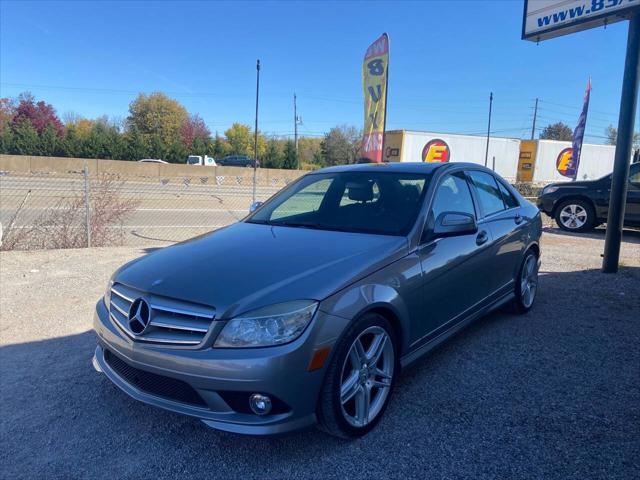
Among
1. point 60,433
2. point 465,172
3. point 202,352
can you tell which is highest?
point 465,172

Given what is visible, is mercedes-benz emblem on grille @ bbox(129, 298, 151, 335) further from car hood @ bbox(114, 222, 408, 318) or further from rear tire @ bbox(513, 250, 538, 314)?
rear tire @ bbox(513, 250, 538, 314)

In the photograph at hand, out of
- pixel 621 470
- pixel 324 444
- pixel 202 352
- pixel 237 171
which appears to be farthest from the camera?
pixel 237 171

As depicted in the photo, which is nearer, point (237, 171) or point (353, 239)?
point (353, 239)

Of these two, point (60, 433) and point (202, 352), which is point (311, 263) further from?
point (60, 433)

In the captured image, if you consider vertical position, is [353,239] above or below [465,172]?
below

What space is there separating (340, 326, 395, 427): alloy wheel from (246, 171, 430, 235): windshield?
0.79 metres

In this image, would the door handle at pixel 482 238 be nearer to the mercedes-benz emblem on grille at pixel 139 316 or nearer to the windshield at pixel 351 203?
the windshield at pixel 351 203

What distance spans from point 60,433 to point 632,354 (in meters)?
4.40

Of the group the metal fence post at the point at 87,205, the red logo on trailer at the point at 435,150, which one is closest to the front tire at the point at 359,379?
the metal fence post at the point at 87,205

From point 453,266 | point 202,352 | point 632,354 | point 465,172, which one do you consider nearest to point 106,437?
point 202,352

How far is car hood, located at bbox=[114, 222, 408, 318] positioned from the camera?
2389 mm

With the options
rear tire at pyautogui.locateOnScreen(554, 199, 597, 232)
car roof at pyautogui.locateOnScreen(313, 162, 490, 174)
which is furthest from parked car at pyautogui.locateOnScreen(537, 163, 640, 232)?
car roof at pyautogui.locateOnScreen(313, 162, 490, 174)

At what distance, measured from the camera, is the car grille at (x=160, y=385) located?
236 cm

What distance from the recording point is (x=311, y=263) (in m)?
2.67
